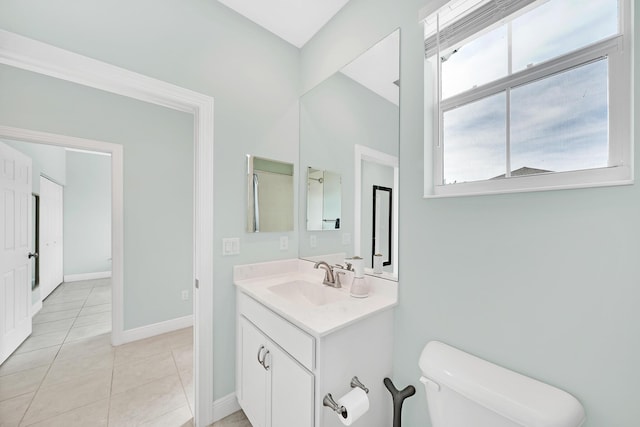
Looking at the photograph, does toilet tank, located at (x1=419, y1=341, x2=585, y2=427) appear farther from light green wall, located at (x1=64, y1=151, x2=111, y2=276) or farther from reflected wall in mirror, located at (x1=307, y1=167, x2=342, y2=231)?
light green wall, located at (x1=64, y1=151, x2=111, y2=276)

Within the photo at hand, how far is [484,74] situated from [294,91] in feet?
4.49

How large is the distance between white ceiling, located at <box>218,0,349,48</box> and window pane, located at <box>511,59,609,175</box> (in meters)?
1.34

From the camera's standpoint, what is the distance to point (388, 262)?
1367mm

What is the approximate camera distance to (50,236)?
164 inches

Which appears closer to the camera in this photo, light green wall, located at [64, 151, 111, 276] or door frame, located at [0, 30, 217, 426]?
door frame, located at [0, 30, 217, 426]

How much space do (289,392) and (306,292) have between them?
63cm

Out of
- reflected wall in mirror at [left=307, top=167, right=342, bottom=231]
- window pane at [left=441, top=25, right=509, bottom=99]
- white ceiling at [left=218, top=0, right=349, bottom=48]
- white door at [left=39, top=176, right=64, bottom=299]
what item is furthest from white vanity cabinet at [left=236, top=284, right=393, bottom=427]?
white door at [left=39, top=176, right=64, bottom=299]

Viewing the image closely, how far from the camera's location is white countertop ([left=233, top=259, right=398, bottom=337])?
104 cm

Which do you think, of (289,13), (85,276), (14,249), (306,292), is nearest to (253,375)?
(306,292)

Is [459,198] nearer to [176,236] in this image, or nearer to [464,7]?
[464,7]

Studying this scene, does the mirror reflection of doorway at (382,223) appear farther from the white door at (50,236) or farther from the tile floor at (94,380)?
the white door at (50,236)

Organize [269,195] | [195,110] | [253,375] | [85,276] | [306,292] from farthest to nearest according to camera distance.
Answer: [85,276]
[269,195]
[306,292]
[195,110]
[253,375]

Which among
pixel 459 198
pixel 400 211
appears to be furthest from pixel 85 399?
pixel 459 198

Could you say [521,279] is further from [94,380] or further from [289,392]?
[94,380]
